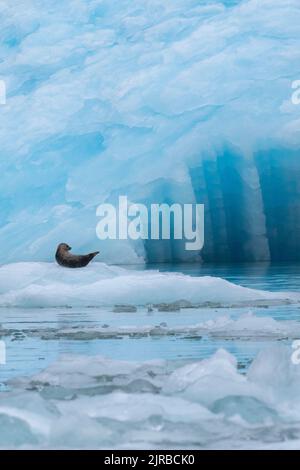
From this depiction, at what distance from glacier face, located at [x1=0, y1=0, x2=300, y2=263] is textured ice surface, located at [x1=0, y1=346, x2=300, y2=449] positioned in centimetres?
869

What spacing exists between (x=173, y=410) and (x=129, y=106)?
32.4 feet

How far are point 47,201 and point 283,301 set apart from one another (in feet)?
18.8

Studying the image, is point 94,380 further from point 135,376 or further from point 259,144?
point 259,144

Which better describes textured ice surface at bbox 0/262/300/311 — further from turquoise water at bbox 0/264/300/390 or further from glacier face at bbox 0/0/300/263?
glacier face at bbox 0/0/300/263

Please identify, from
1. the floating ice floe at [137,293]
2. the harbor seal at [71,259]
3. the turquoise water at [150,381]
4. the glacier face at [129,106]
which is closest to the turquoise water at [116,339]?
the turquoise water at [150,381]

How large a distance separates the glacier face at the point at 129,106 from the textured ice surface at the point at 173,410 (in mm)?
8690

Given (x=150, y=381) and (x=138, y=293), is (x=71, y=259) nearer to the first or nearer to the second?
(x=138, y=293)

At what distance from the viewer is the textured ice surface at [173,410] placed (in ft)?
16.9

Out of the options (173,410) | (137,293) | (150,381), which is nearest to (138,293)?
(137,293)

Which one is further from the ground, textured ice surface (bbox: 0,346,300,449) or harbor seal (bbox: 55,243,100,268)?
textured ice surface (bbox: 0,346,300,449)

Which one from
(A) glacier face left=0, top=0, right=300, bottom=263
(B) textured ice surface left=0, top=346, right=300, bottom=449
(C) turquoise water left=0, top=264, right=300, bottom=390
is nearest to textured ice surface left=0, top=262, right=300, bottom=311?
(C) turquoise water left=0, top=264, right=300, bottom=390

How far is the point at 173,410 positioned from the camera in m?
5.42

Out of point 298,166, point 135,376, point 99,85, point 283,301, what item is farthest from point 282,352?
point 298,166

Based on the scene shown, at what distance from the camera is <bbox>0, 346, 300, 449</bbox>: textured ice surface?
516cm
